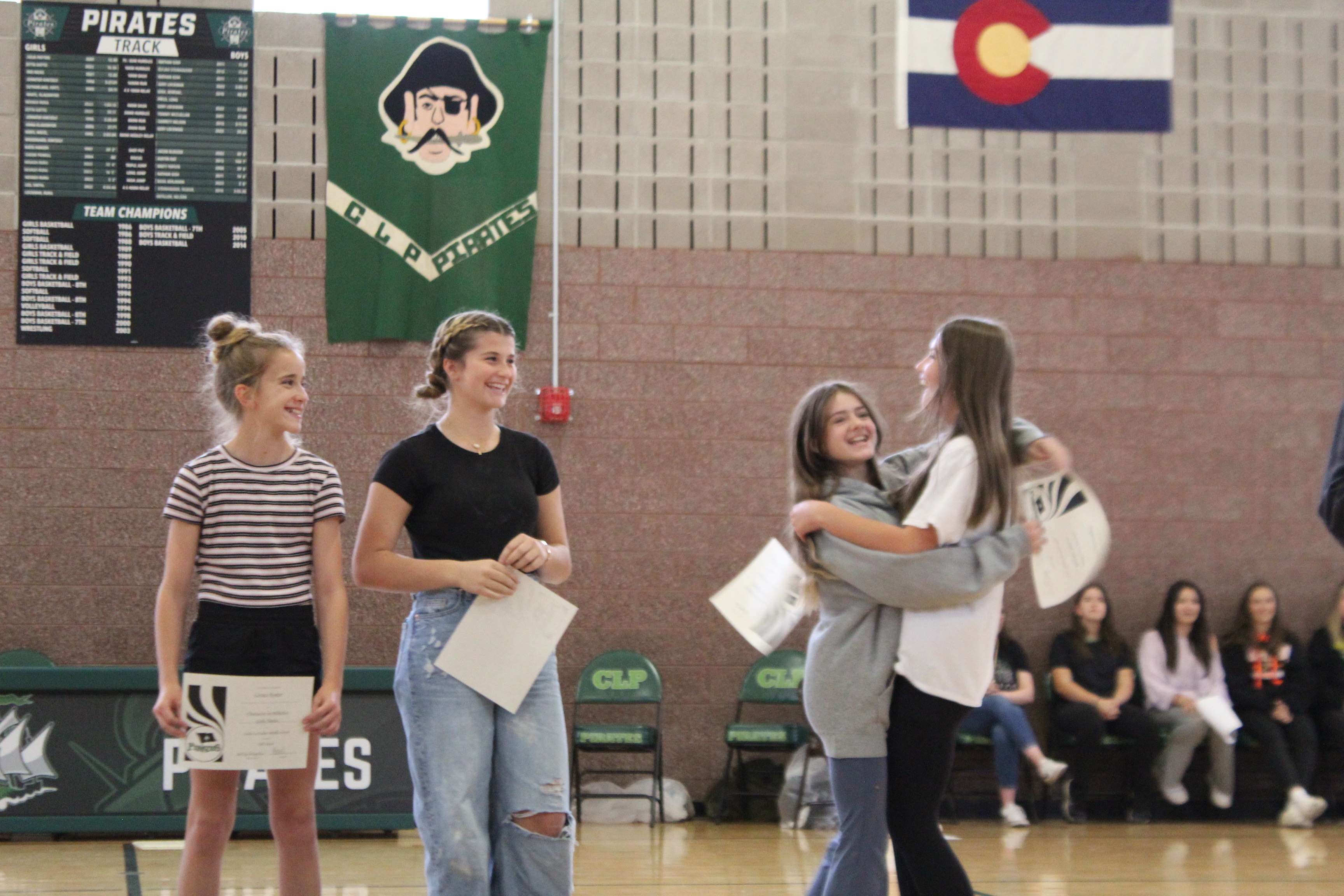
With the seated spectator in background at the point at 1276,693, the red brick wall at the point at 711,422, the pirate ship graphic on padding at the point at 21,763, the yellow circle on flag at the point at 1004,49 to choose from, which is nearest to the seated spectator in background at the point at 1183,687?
the seated spectator in background at the point at 1276,693

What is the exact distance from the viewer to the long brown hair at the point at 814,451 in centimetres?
266

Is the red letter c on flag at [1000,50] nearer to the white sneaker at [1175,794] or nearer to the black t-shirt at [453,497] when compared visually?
the white sneaker at [1175,794]

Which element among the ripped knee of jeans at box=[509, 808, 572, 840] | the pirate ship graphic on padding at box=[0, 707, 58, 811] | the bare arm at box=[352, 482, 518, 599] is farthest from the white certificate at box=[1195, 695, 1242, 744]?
the pirate ship graphic on padding at box=[0, 707, 58, 811]

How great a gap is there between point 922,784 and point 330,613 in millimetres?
1340

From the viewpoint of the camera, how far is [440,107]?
6.63 meters

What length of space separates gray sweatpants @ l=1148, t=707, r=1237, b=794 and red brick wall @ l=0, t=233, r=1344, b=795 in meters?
0.66

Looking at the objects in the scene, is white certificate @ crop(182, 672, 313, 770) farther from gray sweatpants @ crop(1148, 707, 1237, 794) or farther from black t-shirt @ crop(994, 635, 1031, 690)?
gray sweatpants @ crop(1148, 707, 1237, 794)

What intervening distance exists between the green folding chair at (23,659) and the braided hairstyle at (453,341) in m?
4.39

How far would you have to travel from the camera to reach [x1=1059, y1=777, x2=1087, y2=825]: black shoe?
6.43 meters

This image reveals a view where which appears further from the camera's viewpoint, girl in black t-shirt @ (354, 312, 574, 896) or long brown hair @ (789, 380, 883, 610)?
long brown hair @ (789, 380, 883, 610)

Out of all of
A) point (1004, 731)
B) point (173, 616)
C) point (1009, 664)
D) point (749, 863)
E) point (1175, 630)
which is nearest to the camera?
point (173, 616)

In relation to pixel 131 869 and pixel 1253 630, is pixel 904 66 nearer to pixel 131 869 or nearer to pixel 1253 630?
pixel 1253 630

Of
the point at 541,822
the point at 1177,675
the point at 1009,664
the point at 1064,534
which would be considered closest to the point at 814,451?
the point at 1064,534

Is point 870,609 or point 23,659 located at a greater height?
point 870,609
